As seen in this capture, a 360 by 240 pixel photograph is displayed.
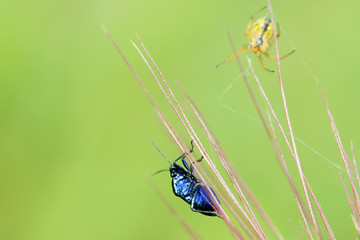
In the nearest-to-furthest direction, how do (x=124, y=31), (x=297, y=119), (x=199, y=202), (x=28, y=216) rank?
(x=199, y=202), (x=28, y=216), (x=297, y=119), (x=124, y=31)

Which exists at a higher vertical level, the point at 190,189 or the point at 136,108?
the point at 136,108

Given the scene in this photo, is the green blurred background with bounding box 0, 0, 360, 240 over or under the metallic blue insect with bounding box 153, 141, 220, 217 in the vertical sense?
over

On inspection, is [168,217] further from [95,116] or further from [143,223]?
[95,116]

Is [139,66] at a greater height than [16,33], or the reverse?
[16,33]

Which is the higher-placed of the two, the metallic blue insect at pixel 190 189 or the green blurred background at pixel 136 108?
the green blurred background at pixel 136 108

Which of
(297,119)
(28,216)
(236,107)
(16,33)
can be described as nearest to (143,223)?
(28,216)

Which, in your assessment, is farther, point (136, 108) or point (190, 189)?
point (136, 108)

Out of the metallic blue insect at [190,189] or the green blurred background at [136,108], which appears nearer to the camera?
the metallic blue insect at [190,189]

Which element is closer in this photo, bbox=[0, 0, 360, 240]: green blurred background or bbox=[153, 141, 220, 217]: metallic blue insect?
bbox=[153, 141, 220, 217]: metallic blue insect
